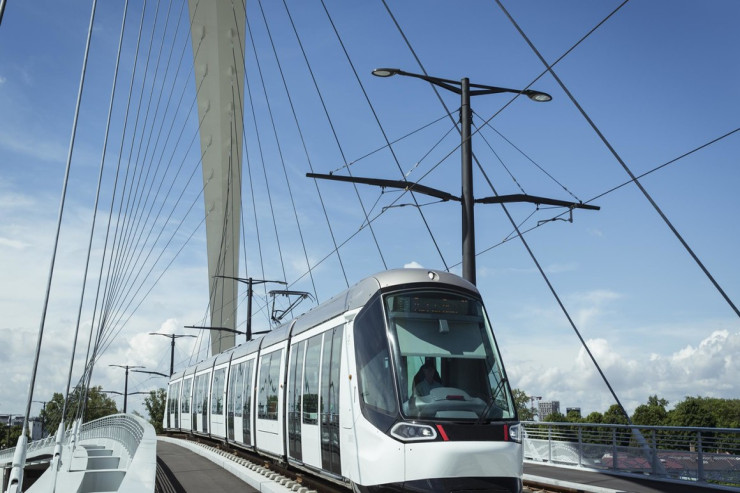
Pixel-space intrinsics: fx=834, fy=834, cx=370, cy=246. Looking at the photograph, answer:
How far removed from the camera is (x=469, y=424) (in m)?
9.43

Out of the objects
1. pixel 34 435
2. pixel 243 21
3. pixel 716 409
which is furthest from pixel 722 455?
pixel 34 435

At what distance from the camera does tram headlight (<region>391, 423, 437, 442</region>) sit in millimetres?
9297

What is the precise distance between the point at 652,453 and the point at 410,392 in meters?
7.76

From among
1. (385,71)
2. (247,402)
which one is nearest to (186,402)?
(247,402)

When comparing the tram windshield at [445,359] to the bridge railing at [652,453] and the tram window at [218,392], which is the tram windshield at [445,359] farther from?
the tram window at [218,392]

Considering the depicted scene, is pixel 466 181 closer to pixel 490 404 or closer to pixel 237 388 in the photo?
pixel 490 404

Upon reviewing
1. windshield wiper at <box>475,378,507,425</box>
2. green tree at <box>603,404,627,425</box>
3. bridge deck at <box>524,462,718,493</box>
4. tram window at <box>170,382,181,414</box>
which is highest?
green tree at <box>603,404,627,425</box>

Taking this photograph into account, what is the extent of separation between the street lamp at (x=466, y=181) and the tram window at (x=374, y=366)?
14.4ft

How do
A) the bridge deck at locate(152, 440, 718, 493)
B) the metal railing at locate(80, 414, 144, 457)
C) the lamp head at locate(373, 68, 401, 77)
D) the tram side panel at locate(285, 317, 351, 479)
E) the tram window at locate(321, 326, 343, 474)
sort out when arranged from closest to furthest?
1. the tram window at locate(321, 326, 343, 474)
2. the tram side panel at locate(285, 317, 351, 479)
3. the bridge deck at locate(152, 440, 718, 493)
4. the lamp head at locate(373, 68, 401, 77)
5. the metal railing at locate(80, 414, 144, 457)

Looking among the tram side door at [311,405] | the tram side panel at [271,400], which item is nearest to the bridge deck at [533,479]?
the tram side panel at [271,400]

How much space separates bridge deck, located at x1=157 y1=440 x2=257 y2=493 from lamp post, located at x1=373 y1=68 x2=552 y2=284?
5.46 metres

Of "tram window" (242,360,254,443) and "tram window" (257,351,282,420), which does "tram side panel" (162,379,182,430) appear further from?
"tram window" (257,351,282,420)

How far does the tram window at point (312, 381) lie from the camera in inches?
500

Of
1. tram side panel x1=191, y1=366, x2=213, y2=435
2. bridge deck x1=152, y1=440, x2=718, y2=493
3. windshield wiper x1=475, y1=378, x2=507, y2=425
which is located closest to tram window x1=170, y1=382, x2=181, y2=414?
tram side panel x1=191, y1=366, x2=213, y2=435
